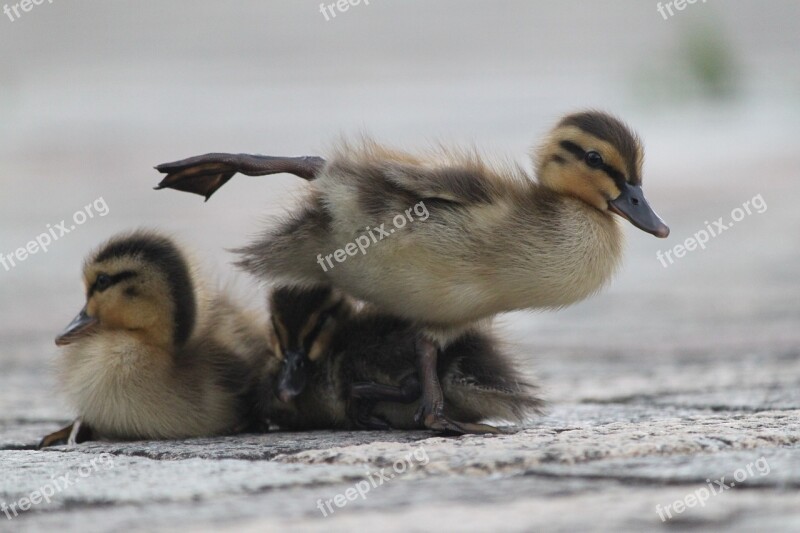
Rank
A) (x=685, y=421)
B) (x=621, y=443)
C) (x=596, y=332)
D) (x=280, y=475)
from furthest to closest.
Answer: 1. (x=596, y=332)
2. (x=685, y=421)
3. (x=621, y=443)
4. (x=280, y=475)

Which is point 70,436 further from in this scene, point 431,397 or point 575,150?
point 575,150

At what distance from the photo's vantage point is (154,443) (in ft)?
13.5

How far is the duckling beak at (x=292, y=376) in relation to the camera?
4.18 m

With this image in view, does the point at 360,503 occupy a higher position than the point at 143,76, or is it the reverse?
the point at 143,76

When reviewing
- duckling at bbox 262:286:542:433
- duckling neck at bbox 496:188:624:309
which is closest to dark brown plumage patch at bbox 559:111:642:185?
duckling neck at bbox 496:188:624:309

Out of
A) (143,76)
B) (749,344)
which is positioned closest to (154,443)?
(749,344)

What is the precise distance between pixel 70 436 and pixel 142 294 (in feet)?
1.66

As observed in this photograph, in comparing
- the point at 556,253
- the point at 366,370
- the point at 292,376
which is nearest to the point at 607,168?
the point at 556,253

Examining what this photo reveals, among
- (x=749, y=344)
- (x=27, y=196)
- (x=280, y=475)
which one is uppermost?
(x=27, y=196)

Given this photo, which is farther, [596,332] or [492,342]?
[596,332]

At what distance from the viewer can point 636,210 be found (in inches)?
160

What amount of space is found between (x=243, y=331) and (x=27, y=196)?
8.87m

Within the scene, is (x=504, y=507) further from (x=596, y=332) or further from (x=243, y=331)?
(x=596, y=332)

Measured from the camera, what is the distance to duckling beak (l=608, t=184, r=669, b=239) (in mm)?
4066
